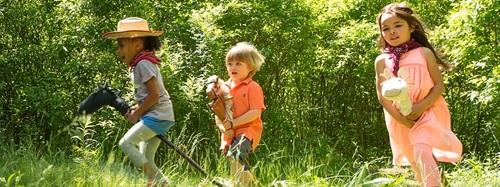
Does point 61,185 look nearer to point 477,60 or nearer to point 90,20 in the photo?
point 90,20

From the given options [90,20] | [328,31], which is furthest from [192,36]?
[328,31]

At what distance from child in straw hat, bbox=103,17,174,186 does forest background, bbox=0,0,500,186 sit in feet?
5.55

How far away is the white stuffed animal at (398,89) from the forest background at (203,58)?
2.62m

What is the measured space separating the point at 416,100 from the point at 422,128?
22 centimetres

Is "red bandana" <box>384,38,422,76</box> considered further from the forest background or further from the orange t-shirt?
the forest background

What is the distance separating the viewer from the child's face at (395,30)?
4.52 metres

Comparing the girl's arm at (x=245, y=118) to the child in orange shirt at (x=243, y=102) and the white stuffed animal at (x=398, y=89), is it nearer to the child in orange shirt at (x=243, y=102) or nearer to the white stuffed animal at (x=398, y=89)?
the child in orange shirt at (x=243, y=102)

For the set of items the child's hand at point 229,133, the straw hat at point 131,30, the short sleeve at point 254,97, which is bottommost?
the child's hand at point 229,133

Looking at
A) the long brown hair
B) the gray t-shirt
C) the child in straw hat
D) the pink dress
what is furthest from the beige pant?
the long brown hair

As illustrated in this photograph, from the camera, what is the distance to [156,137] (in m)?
5.04

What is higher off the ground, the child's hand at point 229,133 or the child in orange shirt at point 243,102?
the child in orange shirt at point 243,102

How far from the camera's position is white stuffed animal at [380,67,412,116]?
4.09 metres

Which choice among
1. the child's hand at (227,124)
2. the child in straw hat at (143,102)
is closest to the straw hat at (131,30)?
the child in straw hat at (143,102)

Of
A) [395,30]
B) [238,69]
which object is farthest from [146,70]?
[395,30]
